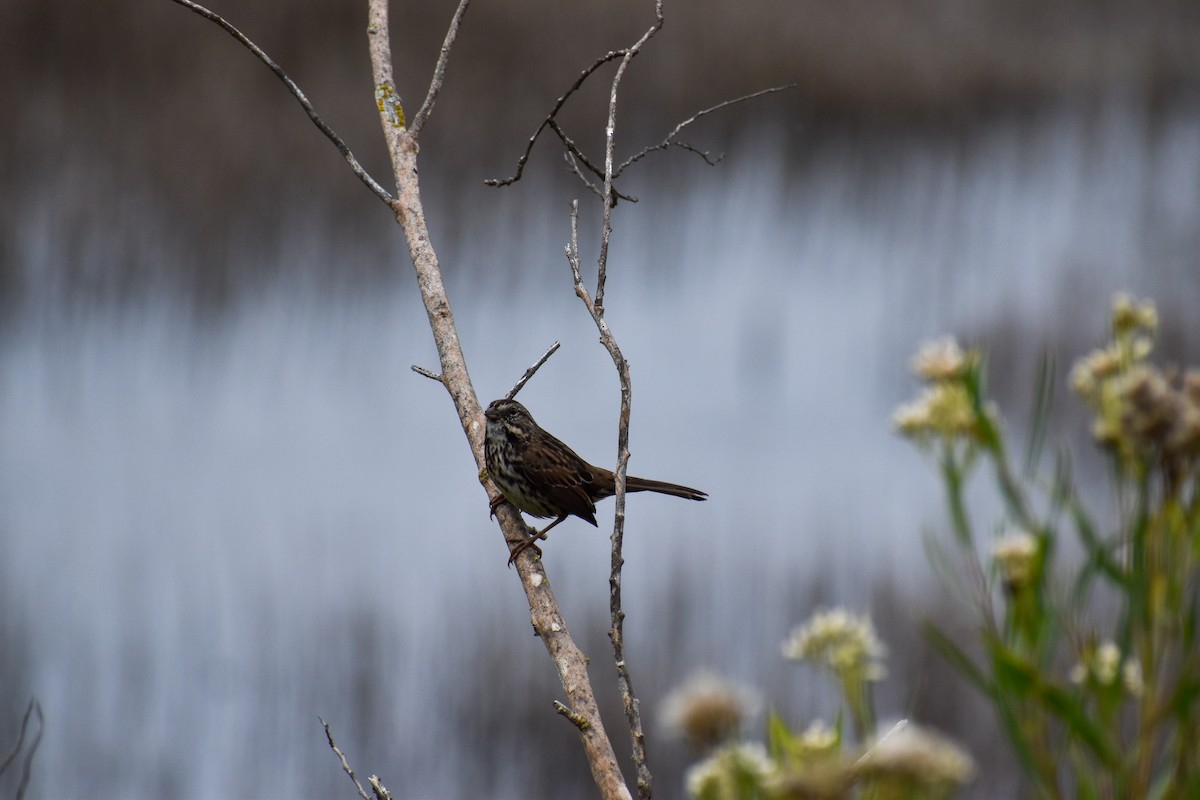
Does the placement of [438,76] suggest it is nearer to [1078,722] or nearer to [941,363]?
[941,363]

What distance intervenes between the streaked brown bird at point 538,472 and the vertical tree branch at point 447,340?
1034 millimetres

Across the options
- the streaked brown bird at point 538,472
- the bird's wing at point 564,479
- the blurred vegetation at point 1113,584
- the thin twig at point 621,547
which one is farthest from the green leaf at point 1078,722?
the bird's wing at point 564,479

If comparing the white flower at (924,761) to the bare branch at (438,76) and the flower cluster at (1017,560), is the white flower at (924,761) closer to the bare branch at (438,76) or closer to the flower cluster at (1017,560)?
the flower cluster at (1017,560)

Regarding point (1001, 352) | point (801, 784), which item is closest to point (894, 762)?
point (801, 784)

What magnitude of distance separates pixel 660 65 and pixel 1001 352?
15.2 feet

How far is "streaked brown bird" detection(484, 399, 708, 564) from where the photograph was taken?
4.85 metres

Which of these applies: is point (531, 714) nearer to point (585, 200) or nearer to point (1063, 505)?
point (585, 200)

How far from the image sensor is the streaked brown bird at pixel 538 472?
15.9 feet

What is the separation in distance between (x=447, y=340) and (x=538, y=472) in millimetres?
1716

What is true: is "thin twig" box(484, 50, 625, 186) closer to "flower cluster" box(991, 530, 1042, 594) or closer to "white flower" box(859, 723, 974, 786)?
"flower cluster" box(991, 530, 1042, 594)

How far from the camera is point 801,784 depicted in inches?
42.7

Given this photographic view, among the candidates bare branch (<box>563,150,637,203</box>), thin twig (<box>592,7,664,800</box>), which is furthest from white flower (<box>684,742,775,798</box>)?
bare branch (<box>563,150,637,203</box>)

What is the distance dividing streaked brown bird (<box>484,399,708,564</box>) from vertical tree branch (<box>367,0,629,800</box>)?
40.7 inches

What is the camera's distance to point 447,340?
10.8 feet
